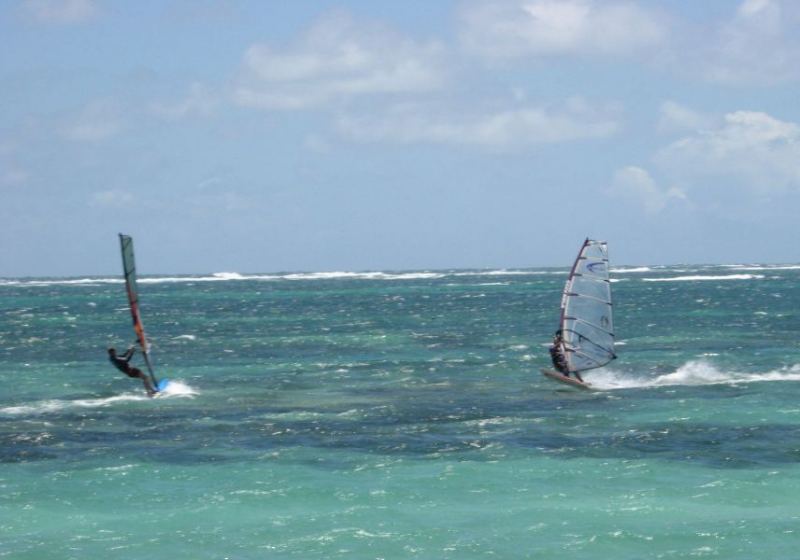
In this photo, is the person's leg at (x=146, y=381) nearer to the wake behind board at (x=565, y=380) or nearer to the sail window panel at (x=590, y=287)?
the wake behind board at (x=565, y=380)

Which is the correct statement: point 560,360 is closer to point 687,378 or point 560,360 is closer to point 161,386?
point 687,378

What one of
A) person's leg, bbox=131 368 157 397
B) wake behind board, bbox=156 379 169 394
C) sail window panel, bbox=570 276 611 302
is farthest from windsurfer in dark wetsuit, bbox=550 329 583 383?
person's leg, bbox=131 368 157 397

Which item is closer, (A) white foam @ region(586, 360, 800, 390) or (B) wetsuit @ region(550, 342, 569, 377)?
(B) wetsuit @ region(550, 342, 569, 377)

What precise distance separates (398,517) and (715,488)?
6.90 meters

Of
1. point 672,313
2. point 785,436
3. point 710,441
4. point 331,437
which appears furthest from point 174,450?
point 672,313

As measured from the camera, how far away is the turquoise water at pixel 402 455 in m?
22.0

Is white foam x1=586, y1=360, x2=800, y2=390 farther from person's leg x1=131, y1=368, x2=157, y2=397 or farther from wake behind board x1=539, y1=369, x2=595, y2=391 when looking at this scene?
person's leg x1=131, y1=368, x2=157, y2=397

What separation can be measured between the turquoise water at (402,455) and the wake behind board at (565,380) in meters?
0.69

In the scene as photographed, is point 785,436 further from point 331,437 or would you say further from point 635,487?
point 331,437

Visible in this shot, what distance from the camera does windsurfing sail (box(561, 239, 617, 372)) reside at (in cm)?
4053

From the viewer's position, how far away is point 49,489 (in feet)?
85.1

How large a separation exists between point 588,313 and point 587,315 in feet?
0.25

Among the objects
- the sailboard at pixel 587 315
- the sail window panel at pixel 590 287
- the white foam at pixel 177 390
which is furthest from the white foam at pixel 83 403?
the sail window panel at pixel 590 287

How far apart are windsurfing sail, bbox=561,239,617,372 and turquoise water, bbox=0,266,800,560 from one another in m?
1.16
